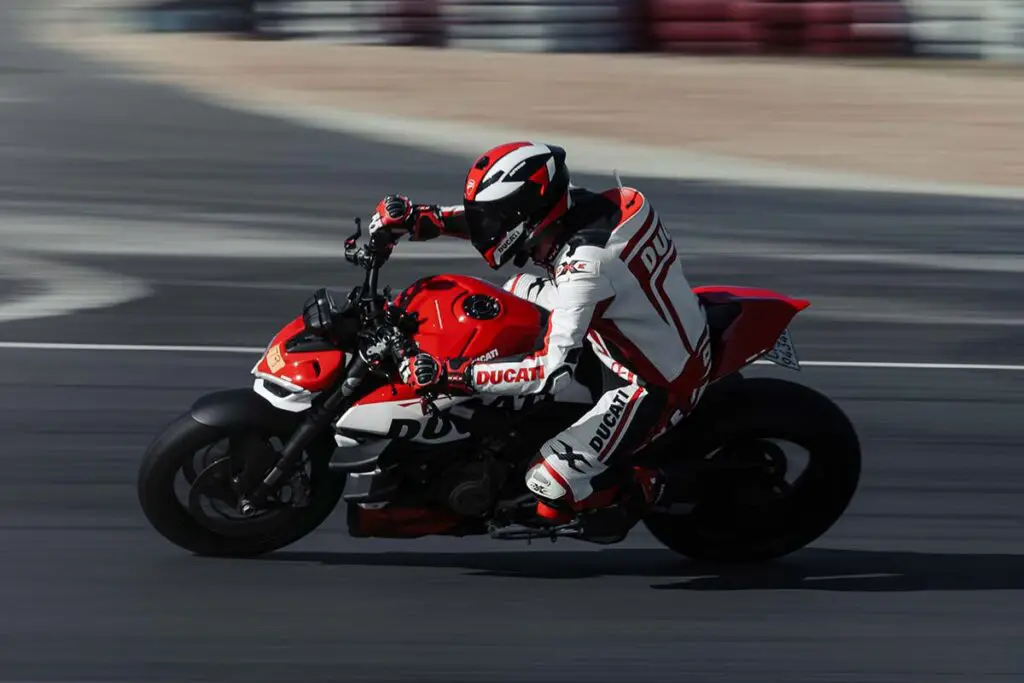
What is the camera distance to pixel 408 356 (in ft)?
17.9

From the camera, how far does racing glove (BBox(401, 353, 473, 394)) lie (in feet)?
17.6

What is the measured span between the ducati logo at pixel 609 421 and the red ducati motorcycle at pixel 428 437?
5.1 inches

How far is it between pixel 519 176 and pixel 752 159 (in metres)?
9.28

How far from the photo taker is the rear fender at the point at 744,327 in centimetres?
583

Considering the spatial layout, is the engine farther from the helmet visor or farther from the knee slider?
the helmet visor

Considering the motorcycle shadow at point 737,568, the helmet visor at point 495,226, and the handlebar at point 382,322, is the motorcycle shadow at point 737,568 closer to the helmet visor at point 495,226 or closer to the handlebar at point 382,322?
the handlebar at point 382,322

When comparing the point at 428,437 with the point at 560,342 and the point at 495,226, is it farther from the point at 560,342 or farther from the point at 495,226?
the point at 495,226

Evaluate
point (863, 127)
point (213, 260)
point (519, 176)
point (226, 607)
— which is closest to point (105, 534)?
point (226, 607)

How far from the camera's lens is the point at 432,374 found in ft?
17.6

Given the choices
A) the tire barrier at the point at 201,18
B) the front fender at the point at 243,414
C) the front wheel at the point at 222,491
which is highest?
the front fender at the point at 243,414

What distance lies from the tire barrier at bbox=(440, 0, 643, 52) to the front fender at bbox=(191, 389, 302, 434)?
13040mm

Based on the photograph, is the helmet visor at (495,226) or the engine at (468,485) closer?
the helmet visor at (495,226)

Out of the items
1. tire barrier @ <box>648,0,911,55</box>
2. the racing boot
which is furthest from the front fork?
tire barrier @ <box>648,0,911,55</box>

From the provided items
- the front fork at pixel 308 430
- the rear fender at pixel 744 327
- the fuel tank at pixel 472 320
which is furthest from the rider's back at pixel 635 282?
the front fork at pixel 308 430
